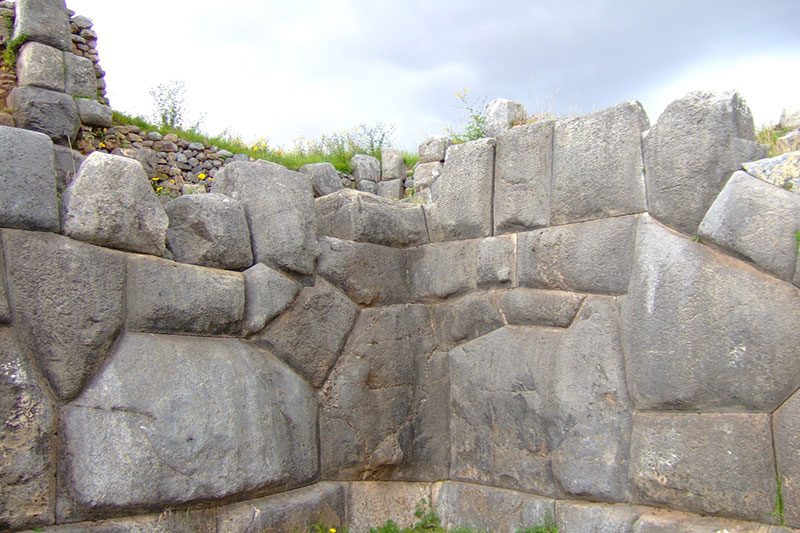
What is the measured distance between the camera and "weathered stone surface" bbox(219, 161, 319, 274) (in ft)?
12.6

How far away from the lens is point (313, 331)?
397 centimetres

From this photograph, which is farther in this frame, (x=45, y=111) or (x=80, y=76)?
(x=80, y=76)

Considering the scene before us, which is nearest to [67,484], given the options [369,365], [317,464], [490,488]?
[317,464]

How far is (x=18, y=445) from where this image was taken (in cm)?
265

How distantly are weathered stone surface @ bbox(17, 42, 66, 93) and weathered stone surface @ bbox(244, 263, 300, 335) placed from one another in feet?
20.9

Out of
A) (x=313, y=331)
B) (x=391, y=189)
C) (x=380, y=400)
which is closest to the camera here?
(x=313, y=331)

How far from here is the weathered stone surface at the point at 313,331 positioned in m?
3.83

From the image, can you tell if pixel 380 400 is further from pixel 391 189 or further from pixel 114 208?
pixel 391 189

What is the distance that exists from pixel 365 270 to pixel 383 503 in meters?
1.46

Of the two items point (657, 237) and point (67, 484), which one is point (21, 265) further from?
point (657, 237)

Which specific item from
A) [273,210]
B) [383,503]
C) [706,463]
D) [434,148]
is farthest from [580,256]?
[434,148]

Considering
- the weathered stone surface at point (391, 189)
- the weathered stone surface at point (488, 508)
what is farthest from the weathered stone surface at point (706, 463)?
the weathered stone surface at point (391, 189)

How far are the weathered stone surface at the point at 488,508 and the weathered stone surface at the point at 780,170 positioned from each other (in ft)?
6.49

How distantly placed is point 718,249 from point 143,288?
9.04 ft
